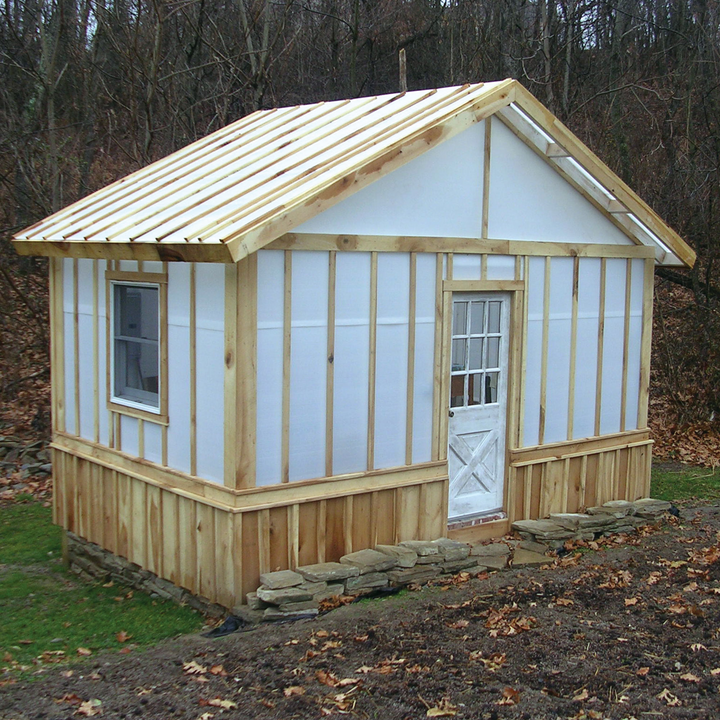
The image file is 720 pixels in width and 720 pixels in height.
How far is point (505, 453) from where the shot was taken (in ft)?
32.9

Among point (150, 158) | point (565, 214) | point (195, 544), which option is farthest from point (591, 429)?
point (150, 158)

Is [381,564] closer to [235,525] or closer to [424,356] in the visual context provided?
[235,525]

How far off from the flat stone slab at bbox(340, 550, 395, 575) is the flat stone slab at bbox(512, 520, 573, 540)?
80.4 inches

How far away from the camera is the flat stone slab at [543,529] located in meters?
9.78

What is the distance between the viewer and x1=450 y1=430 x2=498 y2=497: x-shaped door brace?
9.62 m

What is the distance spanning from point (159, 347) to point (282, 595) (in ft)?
8.76

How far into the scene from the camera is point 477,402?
9.78 metres

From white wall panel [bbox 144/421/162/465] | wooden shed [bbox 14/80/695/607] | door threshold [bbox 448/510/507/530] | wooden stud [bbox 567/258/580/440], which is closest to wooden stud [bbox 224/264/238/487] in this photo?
wooden shed [bbox 14/80/695/607]

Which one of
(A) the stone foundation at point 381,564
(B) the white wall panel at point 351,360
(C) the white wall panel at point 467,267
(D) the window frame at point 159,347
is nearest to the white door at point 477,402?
(C) the white wall panel at point 467,267

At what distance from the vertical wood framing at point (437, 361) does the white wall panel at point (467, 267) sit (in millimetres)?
242

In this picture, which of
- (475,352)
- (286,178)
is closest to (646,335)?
(475,352)

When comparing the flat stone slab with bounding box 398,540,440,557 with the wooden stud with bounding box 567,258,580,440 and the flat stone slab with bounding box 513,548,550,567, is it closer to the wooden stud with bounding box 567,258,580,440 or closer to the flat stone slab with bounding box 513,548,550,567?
the flat stone slab with bounding box 513,548,550,567

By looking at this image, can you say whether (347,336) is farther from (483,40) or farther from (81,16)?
(483,40)

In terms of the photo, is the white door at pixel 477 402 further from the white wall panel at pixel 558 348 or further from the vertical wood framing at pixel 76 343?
the vertical wood framing at pixel 76 343
